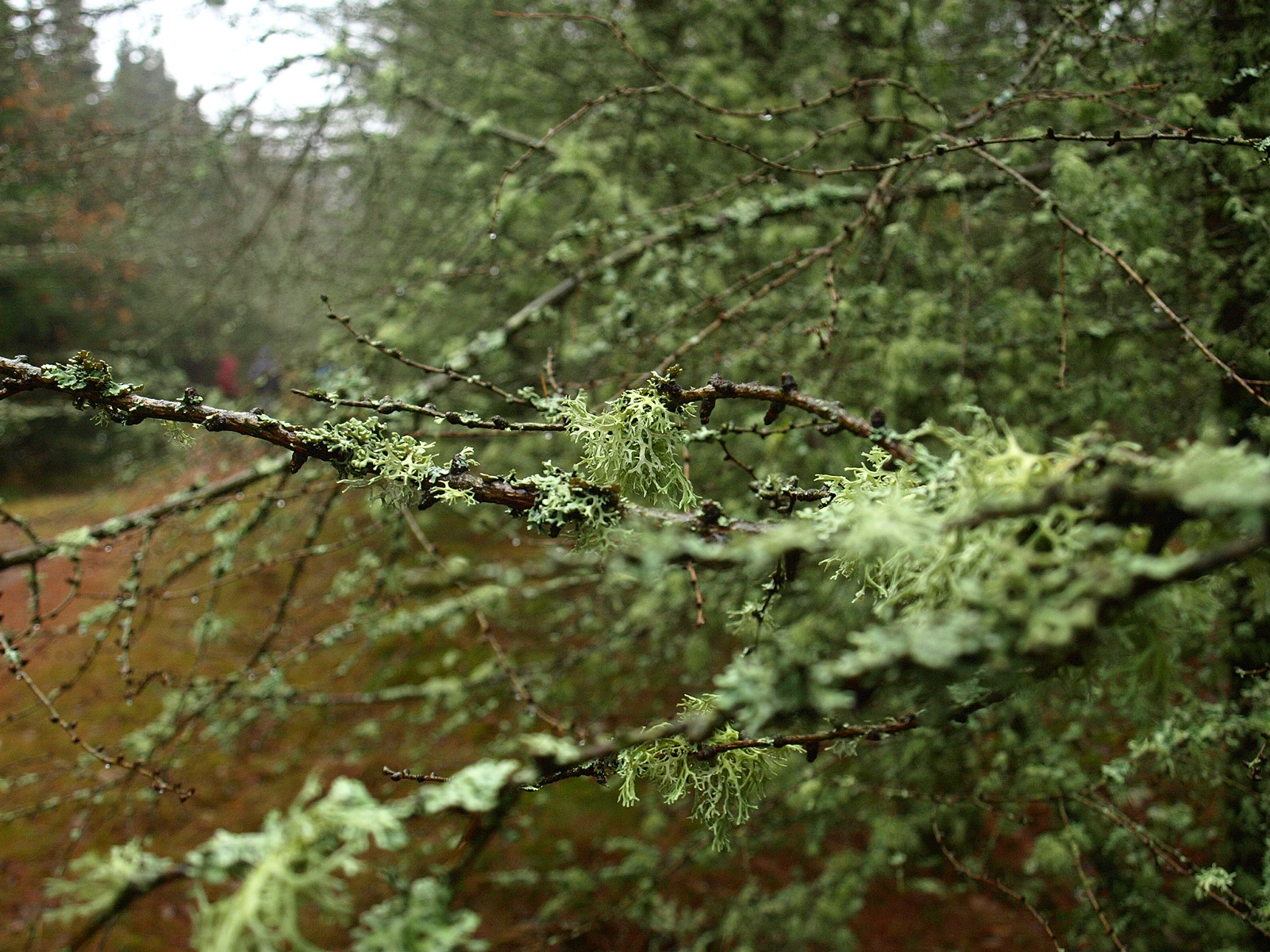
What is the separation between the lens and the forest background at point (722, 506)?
2.35 ft

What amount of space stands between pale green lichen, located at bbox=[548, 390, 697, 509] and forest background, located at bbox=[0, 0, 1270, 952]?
10 mm

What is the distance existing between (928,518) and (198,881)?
0.75 meters

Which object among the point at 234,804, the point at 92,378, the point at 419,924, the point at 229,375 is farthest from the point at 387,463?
the point at 229,375

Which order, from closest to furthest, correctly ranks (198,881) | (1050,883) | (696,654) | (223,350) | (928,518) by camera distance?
(198,881)
(928,518)
(696,654)
(1050,883)
(223,350)

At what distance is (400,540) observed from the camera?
2.49m

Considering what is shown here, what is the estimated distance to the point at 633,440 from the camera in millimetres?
1161

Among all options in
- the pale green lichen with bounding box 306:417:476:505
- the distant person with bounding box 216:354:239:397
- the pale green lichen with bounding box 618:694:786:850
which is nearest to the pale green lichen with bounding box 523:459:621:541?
the pale green lichen with bounding box 306:417:476:505

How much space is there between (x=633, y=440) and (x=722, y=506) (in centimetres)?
59

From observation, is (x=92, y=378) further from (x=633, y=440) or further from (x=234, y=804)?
(x=234, y=804)

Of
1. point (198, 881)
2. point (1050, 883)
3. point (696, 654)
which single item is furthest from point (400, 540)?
point (1050, 883)

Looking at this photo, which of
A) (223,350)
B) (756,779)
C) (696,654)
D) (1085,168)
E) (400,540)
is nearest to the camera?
(756,779)

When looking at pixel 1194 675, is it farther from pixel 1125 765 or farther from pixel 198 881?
pixel 198 881

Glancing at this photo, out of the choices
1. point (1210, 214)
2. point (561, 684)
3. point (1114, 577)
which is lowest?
point (561, 684)

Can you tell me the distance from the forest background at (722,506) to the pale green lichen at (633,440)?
0.03 ft
